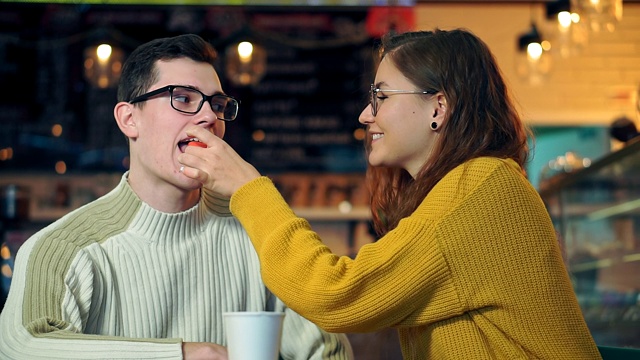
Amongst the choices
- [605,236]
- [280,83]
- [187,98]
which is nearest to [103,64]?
[280,83]

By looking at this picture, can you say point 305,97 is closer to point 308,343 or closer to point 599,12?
point 599,12

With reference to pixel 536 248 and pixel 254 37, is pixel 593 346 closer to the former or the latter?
pixel 536 248

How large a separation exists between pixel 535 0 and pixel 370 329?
5993mm

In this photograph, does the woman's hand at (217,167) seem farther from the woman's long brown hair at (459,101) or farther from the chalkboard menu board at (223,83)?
the chalkboard menu board at (223,83)

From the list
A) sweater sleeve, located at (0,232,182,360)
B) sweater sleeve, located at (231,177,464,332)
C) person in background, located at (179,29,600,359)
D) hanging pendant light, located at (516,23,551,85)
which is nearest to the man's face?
person in background, located at (179,29,600,359)

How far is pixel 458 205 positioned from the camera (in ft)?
6.77

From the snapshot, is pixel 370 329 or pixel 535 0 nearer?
pixel 370 329

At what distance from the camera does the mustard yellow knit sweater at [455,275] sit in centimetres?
203

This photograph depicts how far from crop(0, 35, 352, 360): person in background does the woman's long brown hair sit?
46cm

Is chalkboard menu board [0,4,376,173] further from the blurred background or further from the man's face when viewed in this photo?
the man's face

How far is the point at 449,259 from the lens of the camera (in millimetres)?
2037

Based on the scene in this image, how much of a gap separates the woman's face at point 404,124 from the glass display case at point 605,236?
6.88 ft

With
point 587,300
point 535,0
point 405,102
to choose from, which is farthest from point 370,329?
point 535,0

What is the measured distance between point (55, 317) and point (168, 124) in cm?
58
